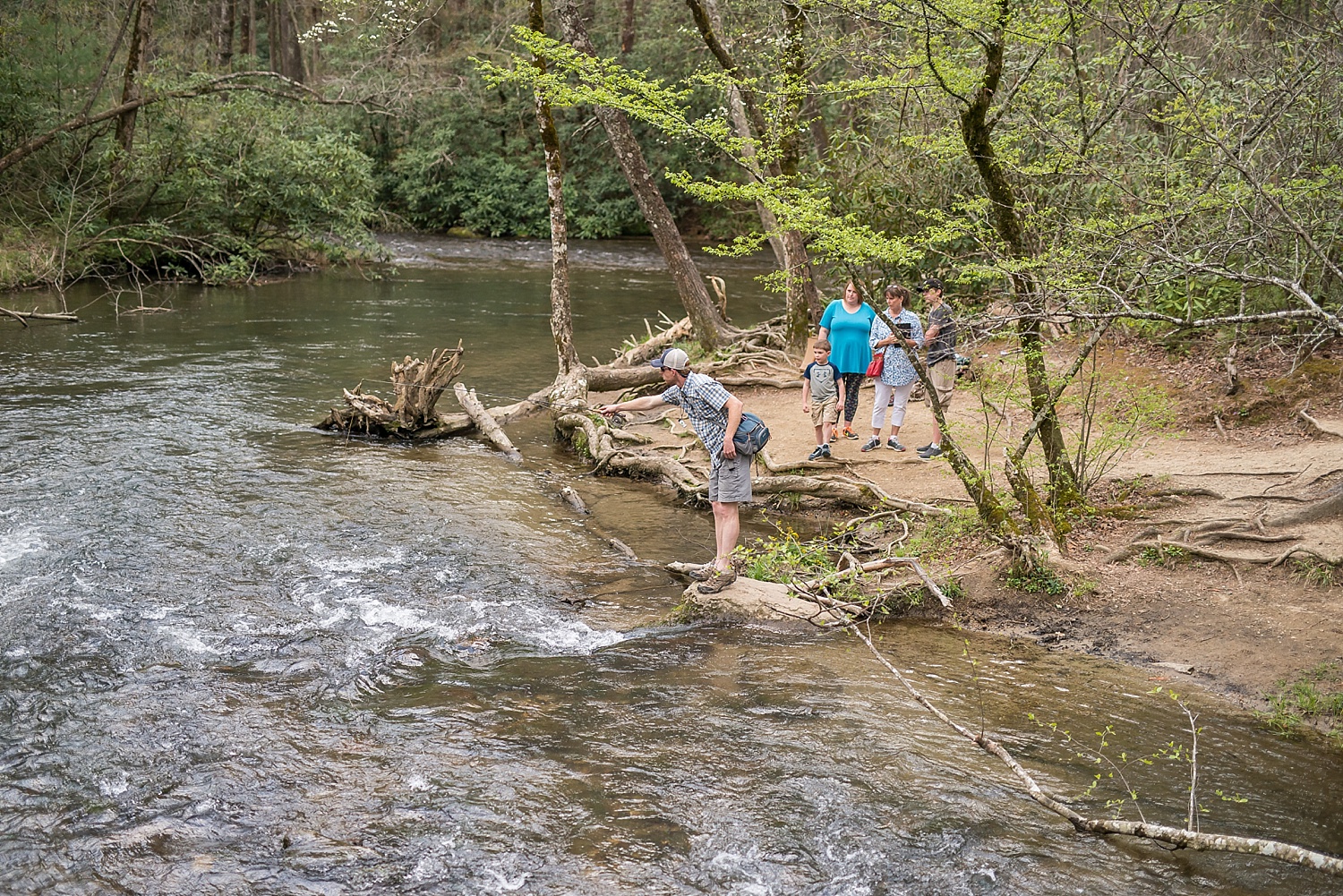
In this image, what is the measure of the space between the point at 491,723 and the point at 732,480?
2.85m

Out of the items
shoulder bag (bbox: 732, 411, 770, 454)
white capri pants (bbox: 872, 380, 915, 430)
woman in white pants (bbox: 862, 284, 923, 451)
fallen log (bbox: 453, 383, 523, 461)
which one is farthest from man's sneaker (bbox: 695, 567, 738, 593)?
fallen log (bbox: 453, 383, 523, 461)

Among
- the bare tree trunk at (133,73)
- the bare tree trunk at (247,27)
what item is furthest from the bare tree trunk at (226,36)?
the bare tree trunk at (133,73)

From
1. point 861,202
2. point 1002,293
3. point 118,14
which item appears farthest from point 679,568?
point 118,14

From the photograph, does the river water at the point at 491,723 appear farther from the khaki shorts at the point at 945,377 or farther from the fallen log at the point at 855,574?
the khaki shorts at the point at 945,377

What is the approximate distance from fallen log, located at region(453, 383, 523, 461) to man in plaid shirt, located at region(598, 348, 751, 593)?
17.3ft

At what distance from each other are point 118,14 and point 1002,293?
28.0 m

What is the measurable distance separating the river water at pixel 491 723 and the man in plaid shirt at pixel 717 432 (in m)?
0.70

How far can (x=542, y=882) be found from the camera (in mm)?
5152

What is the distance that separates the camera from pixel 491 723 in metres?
6.70

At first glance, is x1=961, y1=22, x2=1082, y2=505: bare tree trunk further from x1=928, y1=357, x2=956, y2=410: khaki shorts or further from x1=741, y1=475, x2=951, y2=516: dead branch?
x1=928, y1=357, x2=956, y2=410: khaki shorts

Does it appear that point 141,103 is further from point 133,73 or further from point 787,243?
point 787,243

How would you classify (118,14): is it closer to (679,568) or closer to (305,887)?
(679,568)

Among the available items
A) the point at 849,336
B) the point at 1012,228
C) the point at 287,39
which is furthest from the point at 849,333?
→ the point at 287,39

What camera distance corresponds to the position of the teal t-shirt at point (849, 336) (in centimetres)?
1184
